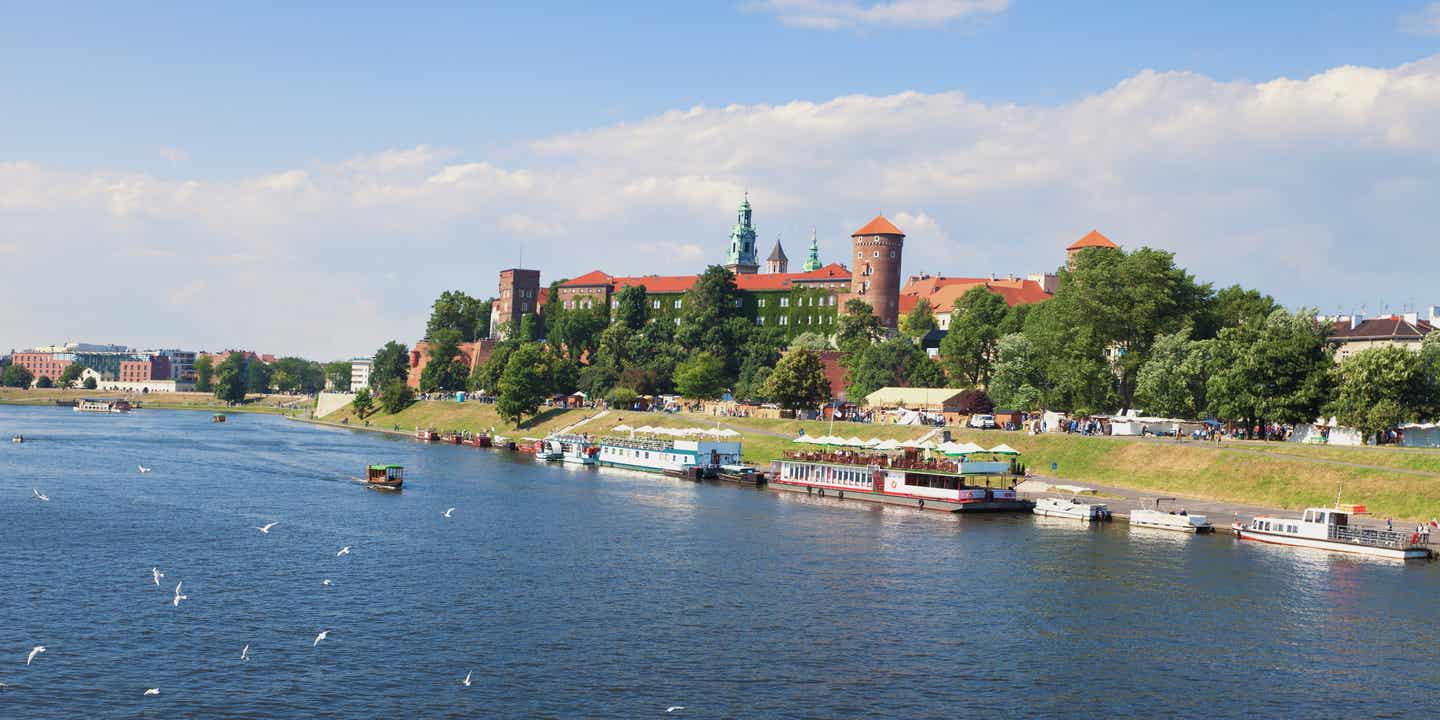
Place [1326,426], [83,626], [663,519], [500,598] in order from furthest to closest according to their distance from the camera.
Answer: [1326,426] → [663,519] → [500,598] → [83,626]

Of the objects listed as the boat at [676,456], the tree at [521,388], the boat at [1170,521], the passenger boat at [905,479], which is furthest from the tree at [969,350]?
the boat at [1170,521]

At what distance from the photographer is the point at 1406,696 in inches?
1689

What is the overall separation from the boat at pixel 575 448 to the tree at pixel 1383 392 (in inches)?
2901

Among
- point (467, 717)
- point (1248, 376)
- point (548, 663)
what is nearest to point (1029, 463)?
point (1248, 376)

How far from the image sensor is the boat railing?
6850 cm

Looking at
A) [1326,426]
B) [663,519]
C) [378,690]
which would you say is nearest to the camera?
[378,690]

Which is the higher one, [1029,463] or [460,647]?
[1029,463]

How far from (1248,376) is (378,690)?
80.1 meters

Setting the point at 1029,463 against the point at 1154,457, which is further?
the point at 1029,463

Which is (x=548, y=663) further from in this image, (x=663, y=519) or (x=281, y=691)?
(x=663, y=519)

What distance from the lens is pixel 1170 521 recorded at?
78.9 metres

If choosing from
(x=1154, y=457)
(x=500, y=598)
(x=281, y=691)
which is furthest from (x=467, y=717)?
(x=1154, y=457)

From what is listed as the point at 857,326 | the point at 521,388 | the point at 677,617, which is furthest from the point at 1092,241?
the point at 677,617

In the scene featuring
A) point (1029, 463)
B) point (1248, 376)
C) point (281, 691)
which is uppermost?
point (1248, 376)
